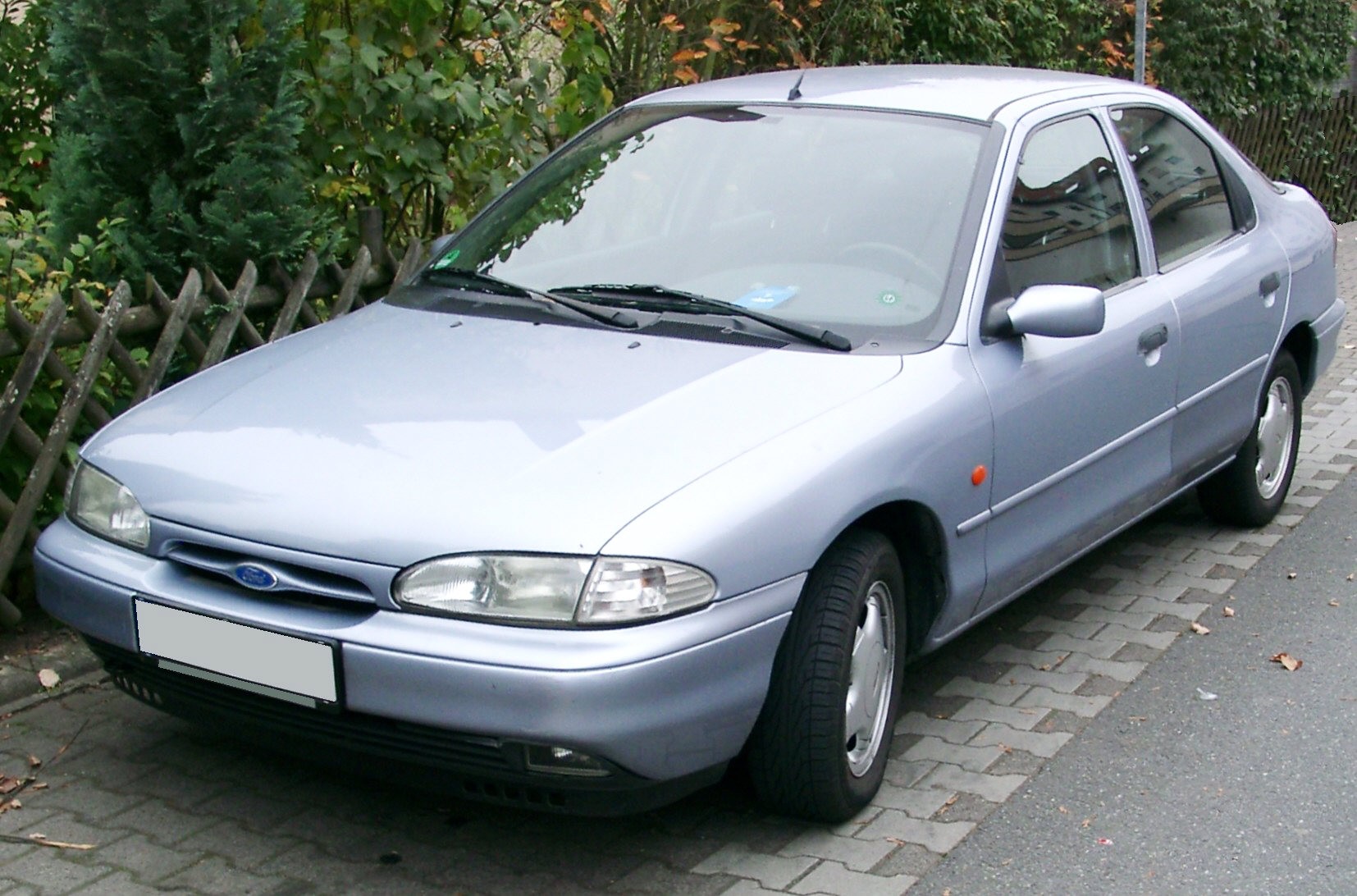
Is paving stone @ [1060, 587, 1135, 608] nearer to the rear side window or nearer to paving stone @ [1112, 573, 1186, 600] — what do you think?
paving stone @ [1112, 573, 1186, 600]

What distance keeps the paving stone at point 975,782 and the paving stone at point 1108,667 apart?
2.69ft

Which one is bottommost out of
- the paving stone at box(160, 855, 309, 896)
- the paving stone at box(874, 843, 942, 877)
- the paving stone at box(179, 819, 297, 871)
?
the paving stone at box(874, 843, 942, 877)

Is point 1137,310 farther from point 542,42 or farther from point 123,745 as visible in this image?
point 542,42

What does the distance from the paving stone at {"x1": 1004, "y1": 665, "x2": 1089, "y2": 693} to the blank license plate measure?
89.6 inches

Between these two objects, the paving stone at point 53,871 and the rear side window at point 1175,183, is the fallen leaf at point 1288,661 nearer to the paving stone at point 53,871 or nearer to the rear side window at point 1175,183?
the rear side window at point 1175,183

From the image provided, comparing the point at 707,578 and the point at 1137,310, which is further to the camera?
the point at 1137,310

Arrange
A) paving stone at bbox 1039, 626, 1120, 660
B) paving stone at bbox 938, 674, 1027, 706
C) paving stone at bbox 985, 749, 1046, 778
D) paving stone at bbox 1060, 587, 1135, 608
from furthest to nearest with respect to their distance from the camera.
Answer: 1. paving stone at bbox 1060, 587, 1135, 608
2. paving stone at bbox 1039, 626, 1120, 660
3. paving stone at bbox 938, 674, 1027, 706
4. paving stone at bbox 985, 749, 1046, 778

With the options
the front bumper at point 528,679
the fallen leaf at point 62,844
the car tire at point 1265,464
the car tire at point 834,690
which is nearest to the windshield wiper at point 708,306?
the car tire at point 834,690

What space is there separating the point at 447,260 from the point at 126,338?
42.9 inches

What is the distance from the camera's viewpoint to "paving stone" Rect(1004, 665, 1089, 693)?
4711mm

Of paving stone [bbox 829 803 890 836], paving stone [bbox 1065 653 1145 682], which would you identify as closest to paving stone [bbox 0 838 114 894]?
paving stone [bbox 829 803 890 836]

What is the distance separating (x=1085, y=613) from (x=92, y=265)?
3.50 meters

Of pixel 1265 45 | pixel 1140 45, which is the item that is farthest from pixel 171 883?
pixel 1265 45

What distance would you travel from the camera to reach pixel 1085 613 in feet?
17.5
